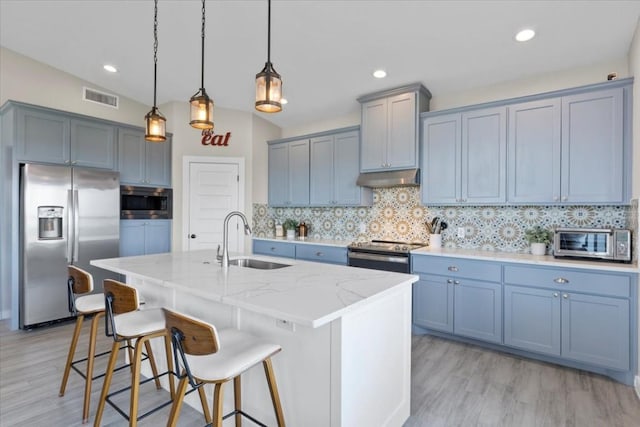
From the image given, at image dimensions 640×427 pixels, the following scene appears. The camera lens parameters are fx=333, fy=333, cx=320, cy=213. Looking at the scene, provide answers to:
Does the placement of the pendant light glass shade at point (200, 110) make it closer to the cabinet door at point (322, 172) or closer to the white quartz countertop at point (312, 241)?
the white quartz countertop at point (312, 241)

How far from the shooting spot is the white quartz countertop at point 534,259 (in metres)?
2.47

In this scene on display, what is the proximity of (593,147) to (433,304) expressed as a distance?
1.92 metres

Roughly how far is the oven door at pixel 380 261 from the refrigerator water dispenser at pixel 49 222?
3264 millimetres

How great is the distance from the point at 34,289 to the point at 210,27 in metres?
3.27

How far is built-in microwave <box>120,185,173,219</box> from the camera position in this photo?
4406 mm

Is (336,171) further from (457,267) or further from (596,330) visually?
(596,330)

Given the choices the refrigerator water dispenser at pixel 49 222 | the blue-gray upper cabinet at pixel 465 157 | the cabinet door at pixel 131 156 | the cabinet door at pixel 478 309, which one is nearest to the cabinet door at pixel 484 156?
the blue-gray upper cabinet at pixel 465 157

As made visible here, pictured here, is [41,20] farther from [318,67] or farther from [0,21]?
[318,67]

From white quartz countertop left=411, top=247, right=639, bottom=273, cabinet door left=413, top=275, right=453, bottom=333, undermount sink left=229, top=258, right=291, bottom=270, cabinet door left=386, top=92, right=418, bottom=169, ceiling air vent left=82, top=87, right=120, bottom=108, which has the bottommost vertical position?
cabinet door left=413, top=275, right=453, bottom=333

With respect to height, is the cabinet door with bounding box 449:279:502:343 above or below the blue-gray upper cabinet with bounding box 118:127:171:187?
below

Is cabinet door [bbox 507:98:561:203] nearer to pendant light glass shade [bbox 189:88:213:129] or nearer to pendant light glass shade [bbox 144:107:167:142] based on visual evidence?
pendant light glass shade [bbox 189:88:213:129]

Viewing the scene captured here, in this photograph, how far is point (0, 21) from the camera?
3359 mm

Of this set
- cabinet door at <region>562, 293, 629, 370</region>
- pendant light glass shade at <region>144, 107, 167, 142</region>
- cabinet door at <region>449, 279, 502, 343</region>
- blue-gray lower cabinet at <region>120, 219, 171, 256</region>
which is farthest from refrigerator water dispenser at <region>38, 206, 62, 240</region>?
cabinet door at <region>562, 293, 629, 370</region>

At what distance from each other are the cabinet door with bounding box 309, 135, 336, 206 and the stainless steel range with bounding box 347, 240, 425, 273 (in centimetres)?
90
